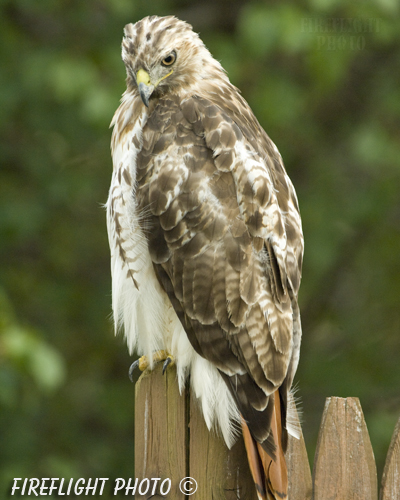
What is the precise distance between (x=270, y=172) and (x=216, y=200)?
0.32 m

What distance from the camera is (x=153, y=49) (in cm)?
302

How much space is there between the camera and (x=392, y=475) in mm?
2150

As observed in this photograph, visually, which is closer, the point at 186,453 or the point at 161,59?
the point at 186,453

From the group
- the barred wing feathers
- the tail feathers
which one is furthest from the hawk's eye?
the tail feathers

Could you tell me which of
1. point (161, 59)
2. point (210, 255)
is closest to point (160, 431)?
point (210, 255)

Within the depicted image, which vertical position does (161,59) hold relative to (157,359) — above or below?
above

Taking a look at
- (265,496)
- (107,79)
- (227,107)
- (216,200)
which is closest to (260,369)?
(265,496)

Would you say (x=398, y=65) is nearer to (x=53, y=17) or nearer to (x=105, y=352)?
(x=53, y=17)

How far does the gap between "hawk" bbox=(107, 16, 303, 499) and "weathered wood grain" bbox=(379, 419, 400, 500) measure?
0.34 meters

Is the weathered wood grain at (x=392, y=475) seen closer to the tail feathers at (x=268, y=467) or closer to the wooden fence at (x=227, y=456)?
the wooden fence at (x=227, y=456)

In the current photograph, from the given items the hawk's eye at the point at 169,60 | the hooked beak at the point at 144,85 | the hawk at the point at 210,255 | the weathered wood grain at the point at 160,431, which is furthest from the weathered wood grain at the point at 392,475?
the hawk's eye at the point at 169,60

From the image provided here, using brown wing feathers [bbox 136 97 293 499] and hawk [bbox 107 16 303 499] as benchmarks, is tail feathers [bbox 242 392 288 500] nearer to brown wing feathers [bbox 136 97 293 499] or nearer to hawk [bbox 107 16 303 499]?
hawk [bbox 107 16 303 499]

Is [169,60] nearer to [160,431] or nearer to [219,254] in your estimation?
[219,254]

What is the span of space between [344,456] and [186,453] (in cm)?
49
